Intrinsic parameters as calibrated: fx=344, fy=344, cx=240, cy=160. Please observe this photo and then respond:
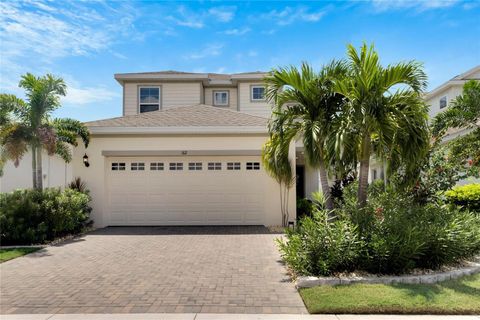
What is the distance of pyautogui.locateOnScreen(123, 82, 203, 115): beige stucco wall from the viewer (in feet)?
63.6

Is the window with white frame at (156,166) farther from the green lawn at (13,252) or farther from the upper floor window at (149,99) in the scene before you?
the upper floor window at (149,99)

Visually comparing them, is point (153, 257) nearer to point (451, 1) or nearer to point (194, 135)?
point (194, 135)

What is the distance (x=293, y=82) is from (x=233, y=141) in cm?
564

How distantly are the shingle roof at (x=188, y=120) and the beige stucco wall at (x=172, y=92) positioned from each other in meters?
4.81

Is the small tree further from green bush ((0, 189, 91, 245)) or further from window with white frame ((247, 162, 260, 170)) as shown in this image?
green bush ((0, 189, 91, 245))

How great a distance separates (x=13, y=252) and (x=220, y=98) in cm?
1405

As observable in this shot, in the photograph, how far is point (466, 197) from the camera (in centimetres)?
1183

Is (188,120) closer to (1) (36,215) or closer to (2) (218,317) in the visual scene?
(1) (36,215)

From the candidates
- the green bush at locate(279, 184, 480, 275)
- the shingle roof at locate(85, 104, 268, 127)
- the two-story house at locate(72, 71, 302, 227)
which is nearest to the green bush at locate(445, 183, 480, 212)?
the green bush at locate(279, 184, 480, 275)

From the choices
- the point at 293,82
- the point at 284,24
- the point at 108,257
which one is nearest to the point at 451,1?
the point at 284,24

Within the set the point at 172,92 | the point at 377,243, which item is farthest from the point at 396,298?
the point at 172,92

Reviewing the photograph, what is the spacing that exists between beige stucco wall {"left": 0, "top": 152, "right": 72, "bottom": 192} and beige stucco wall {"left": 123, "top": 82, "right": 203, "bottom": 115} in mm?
4920

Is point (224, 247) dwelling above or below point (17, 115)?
below

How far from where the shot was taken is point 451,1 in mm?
9344
